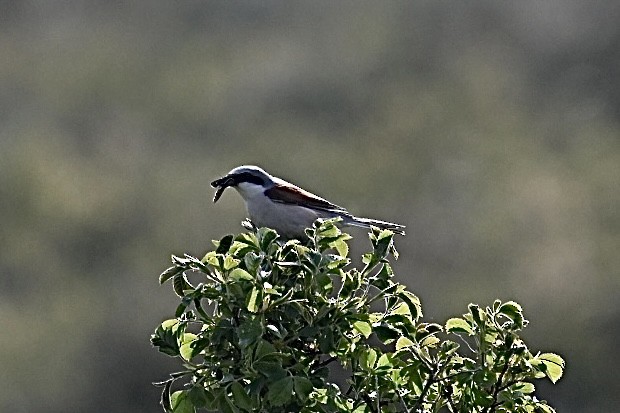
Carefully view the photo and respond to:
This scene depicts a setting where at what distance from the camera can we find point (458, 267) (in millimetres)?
24891

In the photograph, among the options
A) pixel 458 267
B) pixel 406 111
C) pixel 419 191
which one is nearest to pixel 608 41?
pixel 406 111

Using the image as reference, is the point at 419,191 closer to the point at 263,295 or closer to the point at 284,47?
the point at 284,47

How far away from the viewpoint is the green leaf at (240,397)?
12.1 ft

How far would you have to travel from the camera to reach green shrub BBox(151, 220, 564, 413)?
376 cm

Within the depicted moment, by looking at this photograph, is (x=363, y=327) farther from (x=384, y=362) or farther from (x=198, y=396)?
(x=198, y=396)

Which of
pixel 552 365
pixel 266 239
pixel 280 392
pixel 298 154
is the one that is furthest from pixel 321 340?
pixel 298 154

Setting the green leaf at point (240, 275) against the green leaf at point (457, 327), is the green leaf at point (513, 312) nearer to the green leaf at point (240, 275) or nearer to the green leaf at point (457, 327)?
the green leaf at point (457, 327)

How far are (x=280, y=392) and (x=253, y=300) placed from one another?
269 mm

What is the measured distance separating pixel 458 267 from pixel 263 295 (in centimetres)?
2134

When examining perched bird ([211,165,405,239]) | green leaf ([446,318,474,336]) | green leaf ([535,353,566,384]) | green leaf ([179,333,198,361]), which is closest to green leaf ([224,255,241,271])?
green leaf ([179,333,198,361])

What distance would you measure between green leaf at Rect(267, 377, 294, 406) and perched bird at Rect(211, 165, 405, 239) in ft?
8.80

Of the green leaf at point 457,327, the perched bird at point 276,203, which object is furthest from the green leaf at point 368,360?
the perched bird at point 276,203

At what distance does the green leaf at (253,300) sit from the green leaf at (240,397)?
0.21 m

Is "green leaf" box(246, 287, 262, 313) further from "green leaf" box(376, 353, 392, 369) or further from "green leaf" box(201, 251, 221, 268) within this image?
"green leaf" box(376, 353, 392, 369)
